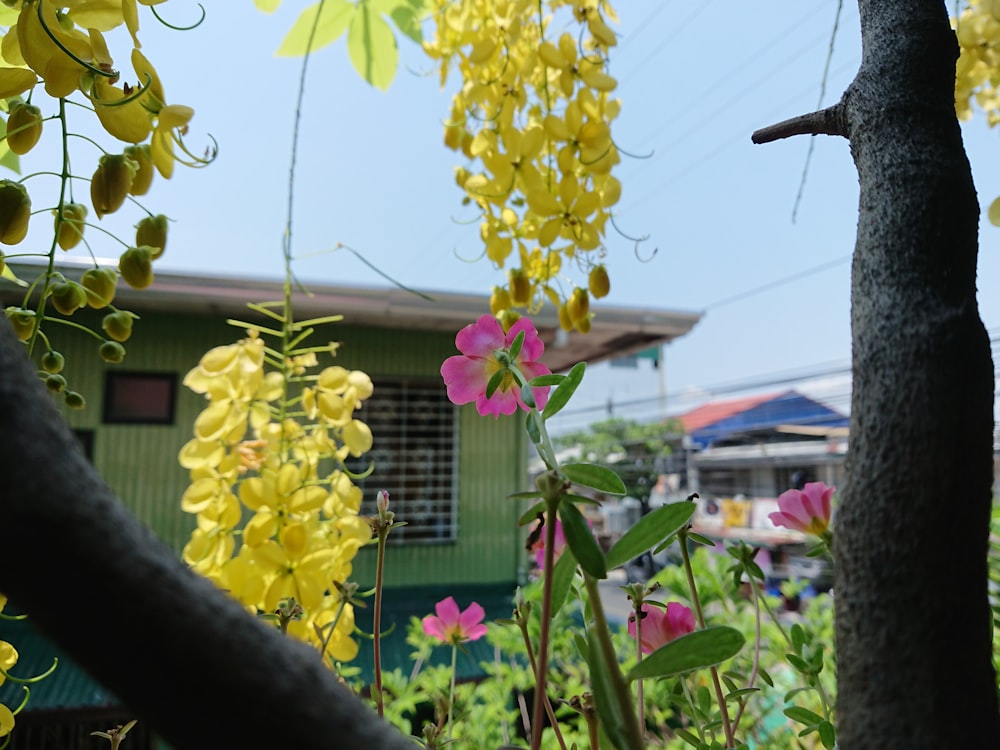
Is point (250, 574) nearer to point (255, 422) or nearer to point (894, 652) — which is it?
point (255, 422)

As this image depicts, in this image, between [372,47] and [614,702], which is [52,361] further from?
[372,47]

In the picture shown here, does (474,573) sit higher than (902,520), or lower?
lower

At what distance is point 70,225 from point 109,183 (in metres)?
0.04

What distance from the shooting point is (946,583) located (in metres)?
0.17

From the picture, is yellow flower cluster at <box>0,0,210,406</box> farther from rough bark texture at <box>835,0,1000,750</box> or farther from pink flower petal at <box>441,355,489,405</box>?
rough bark texture at <box>835,0,1000,750</box>

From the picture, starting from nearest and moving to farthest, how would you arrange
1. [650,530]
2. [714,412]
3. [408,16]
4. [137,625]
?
[137,625] < [650,530] < [408,16] < [714,412]

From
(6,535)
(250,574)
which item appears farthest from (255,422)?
(6,535)

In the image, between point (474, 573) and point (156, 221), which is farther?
point (474, 573)

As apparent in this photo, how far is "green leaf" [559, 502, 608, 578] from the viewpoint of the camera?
0.20m

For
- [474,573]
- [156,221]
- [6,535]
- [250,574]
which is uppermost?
[156,221]

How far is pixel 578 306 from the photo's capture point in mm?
758

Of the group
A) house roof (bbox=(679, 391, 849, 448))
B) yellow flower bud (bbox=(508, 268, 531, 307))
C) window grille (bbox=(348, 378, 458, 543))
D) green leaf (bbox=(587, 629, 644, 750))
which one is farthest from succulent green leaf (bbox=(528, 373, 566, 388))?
house roof (bbox=(679, 391, 849, 448))

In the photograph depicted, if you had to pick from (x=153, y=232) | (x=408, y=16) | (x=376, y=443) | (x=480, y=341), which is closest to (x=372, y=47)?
(x=408, y=16)

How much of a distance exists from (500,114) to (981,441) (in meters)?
0.73
